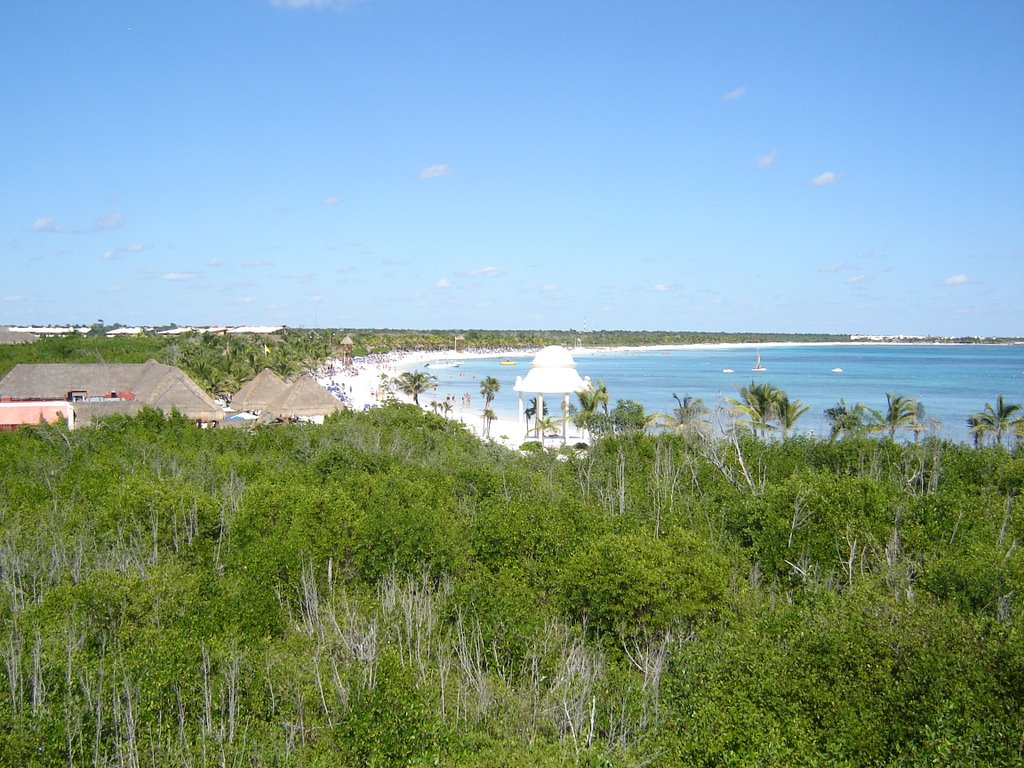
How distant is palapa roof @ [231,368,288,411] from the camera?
145 feet

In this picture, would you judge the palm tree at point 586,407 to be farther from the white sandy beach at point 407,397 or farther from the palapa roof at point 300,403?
the palapa roof at point 300,403

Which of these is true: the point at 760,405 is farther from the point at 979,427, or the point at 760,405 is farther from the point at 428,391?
the point at 428,391

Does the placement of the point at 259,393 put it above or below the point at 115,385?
below

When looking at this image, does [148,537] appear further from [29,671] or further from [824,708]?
[824,708]

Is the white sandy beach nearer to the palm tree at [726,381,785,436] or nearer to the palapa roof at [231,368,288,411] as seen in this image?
the palapa roof at [231,368,288,411]

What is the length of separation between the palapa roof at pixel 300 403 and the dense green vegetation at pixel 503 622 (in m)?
18.7

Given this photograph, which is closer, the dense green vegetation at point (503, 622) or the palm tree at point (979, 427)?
the dense green vegetation at point (503, 622)

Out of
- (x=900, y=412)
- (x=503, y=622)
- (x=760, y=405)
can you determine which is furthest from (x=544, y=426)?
(x=503, y=622)

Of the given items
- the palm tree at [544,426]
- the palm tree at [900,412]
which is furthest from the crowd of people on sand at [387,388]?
the palm tree at [900,412]

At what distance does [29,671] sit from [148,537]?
6573 mm

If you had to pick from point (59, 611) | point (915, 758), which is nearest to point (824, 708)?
point (915, 758)

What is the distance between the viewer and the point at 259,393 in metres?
44.9

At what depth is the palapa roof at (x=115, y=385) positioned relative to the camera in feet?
128

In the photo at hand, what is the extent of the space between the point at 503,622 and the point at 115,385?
126 feet
